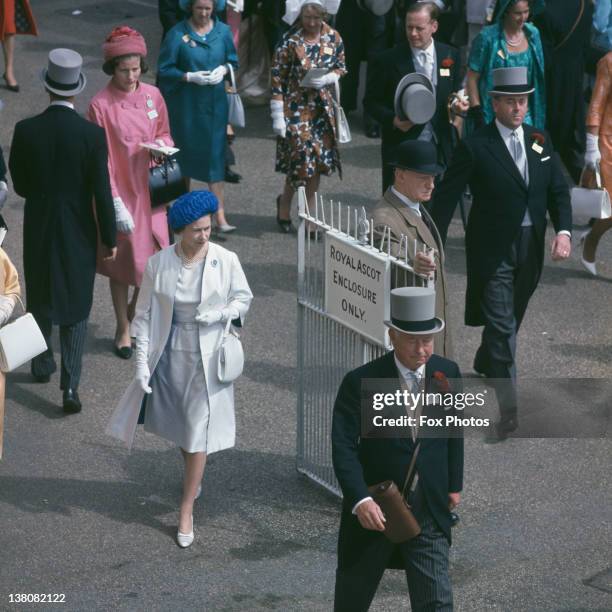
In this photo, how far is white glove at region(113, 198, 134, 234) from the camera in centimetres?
990

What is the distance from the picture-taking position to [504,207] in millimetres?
8906

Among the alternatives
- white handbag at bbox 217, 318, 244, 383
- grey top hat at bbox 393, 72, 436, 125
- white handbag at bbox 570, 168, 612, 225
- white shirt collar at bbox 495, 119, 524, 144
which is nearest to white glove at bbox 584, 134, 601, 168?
white handbag at bbox 570, 168, 612, 225

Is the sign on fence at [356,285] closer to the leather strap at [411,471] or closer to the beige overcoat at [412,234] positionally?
the beige overcoat at [412,234]

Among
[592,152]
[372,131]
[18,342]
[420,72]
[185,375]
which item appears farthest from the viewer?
[372,131]

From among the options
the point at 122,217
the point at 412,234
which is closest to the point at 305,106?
the point at 122,217

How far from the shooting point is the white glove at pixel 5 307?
25.9 feet

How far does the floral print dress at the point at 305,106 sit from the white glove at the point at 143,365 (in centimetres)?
452

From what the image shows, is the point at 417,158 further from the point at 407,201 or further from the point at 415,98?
the point at 415,98

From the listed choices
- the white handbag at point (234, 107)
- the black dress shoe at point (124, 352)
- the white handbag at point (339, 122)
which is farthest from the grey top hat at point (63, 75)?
the white handbag at point (339, 122)

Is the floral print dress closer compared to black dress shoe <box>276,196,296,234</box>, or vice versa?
the floral print dress

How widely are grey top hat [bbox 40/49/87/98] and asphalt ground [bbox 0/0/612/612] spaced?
194 cm

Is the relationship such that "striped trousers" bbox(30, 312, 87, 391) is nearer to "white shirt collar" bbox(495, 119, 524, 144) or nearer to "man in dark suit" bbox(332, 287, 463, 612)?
"white shirt collar" bbox(495, 119, 524, 144)

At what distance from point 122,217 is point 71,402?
131 centimetres

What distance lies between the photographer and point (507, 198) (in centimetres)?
889
